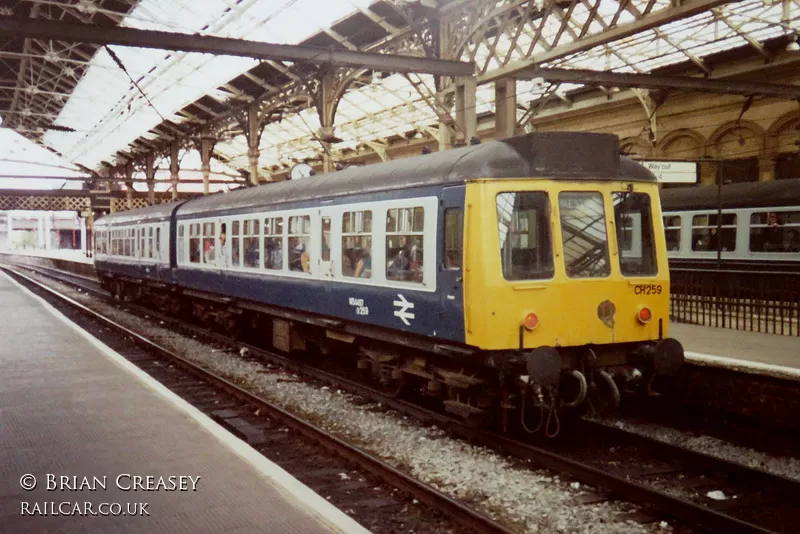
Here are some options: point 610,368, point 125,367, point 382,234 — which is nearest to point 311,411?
point 382,234

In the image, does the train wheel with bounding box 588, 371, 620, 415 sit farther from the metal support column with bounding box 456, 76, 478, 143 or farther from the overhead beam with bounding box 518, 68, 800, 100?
the overhead beam with bounding box 518, 68, 800, 100

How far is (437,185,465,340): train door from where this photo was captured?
7273mm

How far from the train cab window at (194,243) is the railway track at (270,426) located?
214 centimetres

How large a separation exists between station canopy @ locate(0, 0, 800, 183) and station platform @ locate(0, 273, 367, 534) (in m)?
6.64

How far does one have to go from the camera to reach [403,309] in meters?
8.23

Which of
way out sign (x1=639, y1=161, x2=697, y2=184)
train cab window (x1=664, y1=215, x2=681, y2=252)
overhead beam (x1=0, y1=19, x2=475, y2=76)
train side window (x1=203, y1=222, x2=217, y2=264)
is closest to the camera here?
overhead beam (x1=0, y1=19, x2=475, y2=76)

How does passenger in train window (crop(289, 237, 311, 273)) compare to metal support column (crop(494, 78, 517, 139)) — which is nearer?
passenger in train window (crop(289, 237, 311, 273))

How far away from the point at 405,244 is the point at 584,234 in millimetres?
1976

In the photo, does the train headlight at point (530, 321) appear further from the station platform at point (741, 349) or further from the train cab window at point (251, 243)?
the train cab window at point (251, 243)

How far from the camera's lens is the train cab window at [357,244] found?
9.02 m

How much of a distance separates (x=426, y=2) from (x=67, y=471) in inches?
453

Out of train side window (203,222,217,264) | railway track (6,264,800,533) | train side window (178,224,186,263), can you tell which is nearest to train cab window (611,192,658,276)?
railway track (6,264,800,533)

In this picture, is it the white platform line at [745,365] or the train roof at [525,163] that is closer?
the train roof at [525,163]

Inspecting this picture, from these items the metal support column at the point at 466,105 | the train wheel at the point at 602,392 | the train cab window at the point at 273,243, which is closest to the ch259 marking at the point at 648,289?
the train wheel at the point at 602,392
